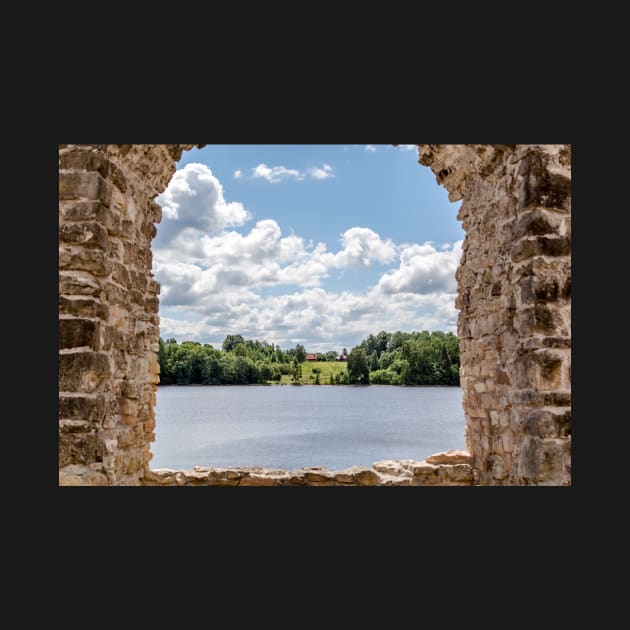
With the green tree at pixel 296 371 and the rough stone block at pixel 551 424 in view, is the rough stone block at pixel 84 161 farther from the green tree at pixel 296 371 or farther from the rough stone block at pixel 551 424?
the green tree at pixel 296 371

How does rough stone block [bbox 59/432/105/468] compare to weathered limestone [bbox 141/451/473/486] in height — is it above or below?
above

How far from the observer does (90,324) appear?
3.06 metres

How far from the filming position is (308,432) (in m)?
13.8

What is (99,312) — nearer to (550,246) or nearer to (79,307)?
(79,307)

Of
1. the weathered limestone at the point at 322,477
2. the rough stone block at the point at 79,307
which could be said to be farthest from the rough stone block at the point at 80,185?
the weathered limestone at the point at 322,477

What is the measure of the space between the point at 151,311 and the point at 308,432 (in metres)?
10.2

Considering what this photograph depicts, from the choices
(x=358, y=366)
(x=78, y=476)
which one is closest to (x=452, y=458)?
(x=78, y=476)

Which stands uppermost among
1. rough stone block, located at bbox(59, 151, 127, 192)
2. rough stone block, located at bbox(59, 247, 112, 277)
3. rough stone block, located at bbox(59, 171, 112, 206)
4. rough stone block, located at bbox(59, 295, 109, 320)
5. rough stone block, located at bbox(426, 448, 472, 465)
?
rough stone block, located at bbox(59, 151, 127, 192)

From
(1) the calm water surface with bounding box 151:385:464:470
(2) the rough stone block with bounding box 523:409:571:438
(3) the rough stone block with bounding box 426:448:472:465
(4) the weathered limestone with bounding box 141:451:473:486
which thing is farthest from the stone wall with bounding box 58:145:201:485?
(2) the rough stone block with bounding box 523:409:571:438

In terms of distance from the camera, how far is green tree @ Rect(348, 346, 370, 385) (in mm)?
29656

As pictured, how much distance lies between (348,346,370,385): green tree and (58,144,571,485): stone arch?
2562cm

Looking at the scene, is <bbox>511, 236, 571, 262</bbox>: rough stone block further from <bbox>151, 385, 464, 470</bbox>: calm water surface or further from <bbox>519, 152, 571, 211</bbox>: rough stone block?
<bbox>151, 385, 464, 470</bbox>: calm water surface

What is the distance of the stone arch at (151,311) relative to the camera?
120 inches

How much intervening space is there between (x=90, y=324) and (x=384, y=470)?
9.64 feet
